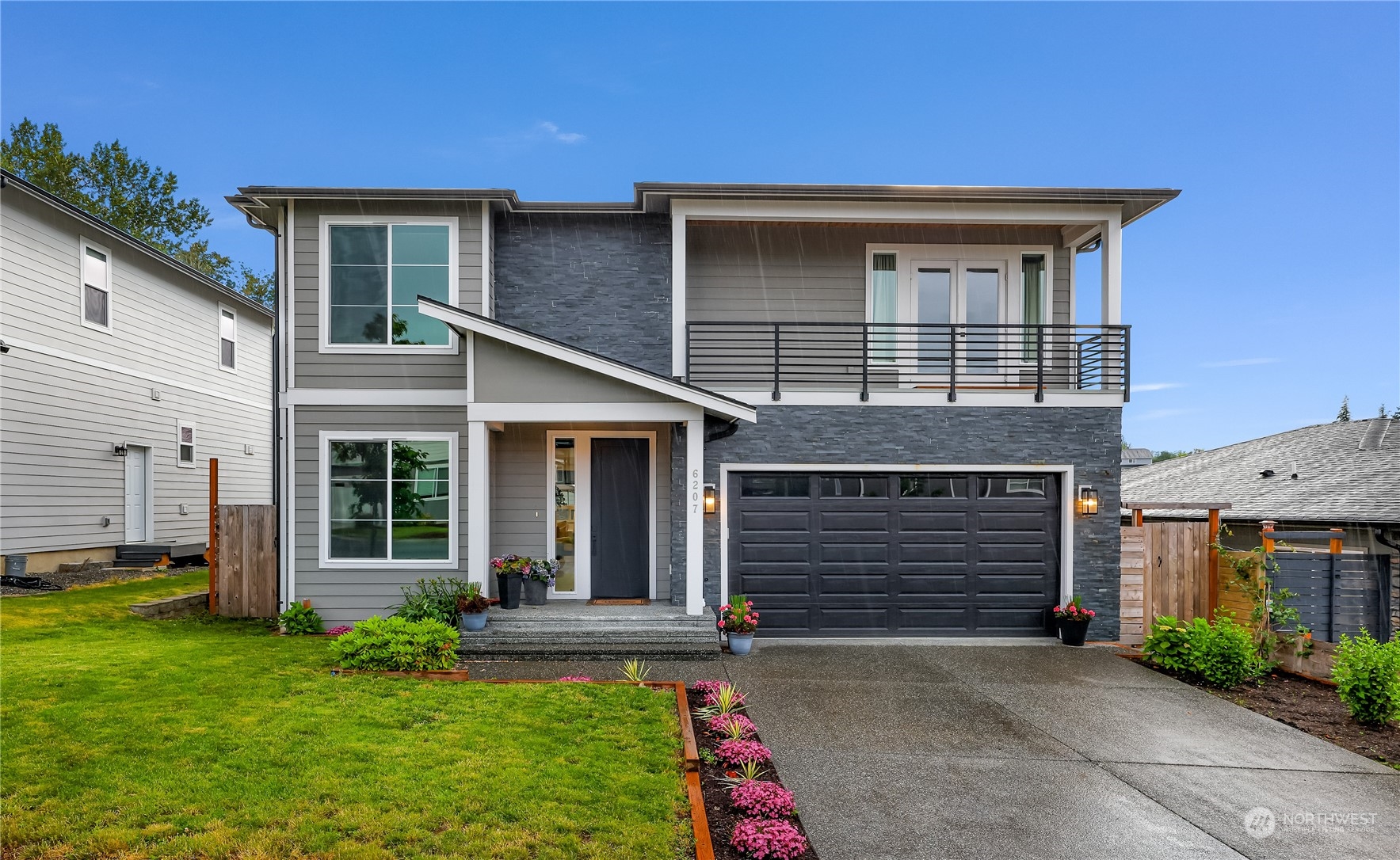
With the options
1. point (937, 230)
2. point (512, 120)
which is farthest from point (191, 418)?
point (512, 120)

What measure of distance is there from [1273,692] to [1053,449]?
11.3 feet

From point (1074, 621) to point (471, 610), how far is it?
7.60m

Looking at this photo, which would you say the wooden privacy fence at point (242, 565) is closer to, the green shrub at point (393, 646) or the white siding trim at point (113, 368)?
the green shrub at point (393, 646)

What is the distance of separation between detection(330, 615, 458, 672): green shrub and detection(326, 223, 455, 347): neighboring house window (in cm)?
374

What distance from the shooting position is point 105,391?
12172 millimetres

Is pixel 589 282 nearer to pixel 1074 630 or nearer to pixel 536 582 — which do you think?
pixel 536 582

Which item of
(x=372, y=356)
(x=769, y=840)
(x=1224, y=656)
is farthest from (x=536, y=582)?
(x=1224, y=656)

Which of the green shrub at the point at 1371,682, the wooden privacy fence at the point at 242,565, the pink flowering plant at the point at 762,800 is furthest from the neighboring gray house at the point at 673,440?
the pink flowering plant at the point at 762,800

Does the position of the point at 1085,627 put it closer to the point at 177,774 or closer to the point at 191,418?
the point at 177,774

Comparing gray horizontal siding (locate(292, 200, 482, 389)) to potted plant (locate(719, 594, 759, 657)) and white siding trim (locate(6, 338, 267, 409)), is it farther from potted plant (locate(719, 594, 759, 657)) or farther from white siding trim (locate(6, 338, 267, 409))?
white siding trim (locate(6, 338, 267, 409))

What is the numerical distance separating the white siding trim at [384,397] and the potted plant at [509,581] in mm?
2201

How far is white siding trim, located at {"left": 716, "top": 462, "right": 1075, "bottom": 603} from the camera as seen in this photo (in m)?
8.88

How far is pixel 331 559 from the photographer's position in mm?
8797

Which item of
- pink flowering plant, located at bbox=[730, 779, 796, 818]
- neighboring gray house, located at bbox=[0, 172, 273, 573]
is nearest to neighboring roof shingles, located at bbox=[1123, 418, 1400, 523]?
pink flowering plant, located at bbox=[730, 779, 796, 818]
